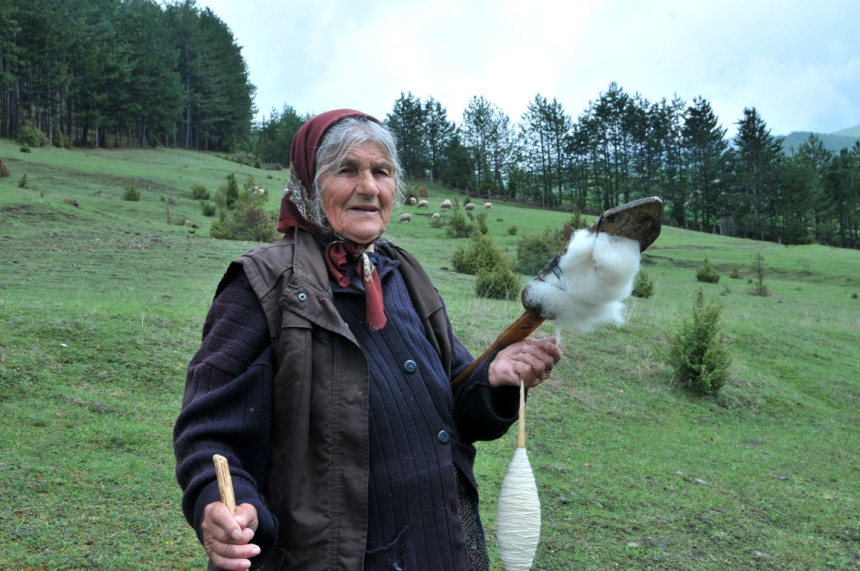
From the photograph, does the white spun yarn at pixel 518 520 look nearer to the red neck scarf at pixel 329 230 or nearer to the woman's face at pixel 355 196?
the red neck scarf at pixel 329 230

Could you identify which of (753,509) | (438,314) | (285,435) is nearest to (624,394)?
(753,509)

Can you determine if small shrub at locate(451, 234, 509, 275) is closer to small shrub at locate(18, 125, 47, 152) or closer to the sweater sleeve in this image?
the sweater sleeve

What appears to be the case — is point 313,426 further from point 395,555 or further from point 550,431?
point 550,431

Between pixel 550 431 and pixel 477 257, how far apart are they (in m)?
8.92

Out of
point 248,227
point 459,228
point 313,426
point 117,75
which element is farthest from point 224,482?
point 117,75

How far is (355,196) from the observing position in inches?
76.9

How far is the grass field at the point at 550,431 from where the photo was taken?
4324 millimetres

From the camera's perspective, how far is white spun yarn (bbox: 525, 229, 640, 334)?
178 cm

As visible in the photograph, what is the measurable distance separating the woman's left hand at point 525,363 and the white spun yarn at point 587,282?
0.08 m

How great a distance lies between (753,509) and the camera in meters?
5.62

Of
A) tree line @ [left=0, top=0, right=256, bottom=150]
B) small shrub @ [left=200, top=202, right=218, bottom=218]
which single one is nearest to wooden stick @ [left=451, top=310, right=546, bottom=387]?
small shrub @ [left=200, top=202, right=218, bottom=218]

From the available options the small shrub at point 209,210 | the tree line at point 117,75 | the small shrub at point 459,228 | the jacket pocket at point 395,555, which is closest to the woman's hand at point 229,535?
the jacket pocket at point 395,555

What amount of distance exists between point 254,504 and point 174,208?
2273cm

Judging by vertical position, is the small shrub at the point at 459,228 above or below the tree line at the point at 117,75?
below
